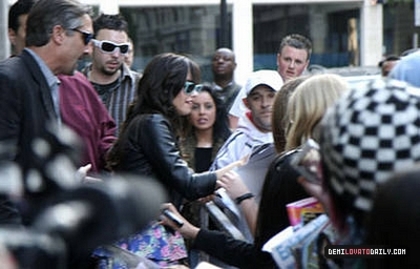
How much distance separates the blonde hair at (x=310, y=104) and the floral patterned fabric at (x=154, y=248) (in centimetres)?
108

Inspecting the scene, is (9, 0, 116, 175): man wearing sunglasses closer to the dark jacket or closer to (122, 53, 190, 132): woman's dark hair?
the dark jacket

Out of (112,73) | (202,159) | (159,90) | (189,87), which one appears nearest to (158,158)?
(159,90)

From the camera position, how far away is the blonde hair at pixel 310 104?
11.0 ft

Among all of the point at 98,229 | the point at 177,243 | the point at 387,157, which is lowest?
the point at 177,243

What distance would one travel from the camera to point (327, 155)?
206cm

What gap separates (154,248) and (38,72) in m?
0.95

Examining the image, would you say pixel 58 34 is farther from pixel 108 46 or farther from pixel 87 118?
pixel 108 46

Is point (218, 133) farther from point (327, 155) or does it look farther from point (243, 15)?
point (243, 15)

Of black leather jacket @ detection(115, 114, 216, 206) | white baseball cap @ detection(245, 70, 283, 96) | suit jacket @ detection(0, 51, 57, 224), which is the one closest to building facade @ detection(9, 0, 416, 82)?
white baseball cap @ detection(245, 70, 283, 96)

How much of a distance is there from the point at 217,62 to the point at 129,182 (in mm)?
8700

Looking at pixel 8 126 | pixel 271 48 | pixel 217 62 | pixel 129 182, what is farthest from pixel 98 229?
pixel 271 48

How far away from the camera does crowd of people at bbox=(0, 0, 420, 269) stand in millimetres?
2014

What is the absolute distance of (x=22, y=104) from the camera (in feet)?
13.2

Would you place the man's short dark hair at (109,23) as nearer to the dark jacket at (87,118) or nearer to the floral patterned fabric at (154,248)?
the dark jacket at (87,118)
